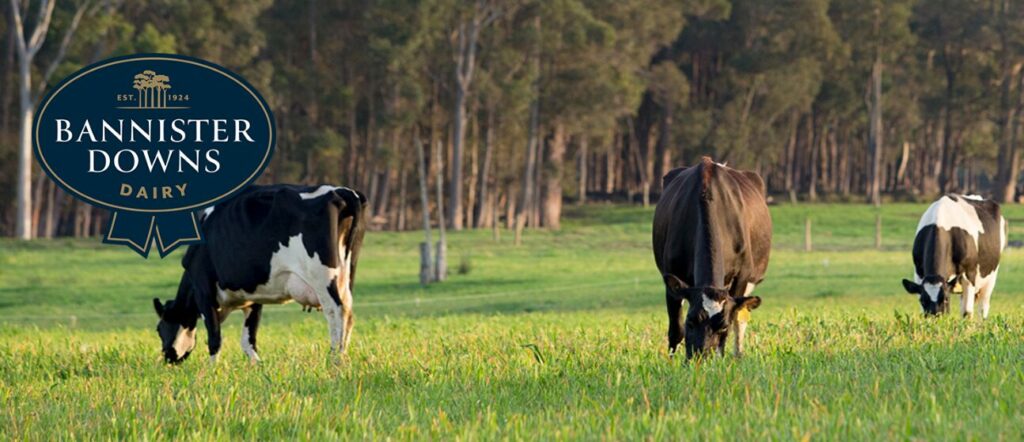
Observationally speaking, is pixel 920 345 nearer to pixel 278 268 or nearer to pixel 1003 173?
pixel 278 268

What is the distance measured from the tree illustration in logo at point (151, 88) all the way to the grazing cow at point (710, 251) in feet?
15.0

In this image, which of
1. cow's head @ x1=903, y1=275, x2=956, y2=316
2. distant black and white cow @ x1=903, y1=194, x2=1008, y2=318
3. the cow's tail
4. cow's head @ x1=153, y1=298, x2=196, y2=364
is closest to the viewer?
the cow's tail

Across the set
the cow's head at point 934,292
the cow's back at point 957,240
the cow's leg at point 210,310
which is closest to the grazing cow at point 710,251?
the cow's leg at point 210,310

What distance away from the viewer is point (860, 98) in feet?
255

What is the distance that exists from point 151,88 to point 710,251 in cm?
536

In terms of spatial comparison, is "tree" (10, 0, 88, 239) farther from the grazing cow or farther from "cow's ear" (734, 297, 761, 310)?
"cow's ear" (734, 297, 761, 310)

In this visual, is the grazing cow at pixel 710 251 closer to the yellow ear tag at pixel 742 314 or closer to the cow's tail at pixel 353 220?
the yellow ear tag at pixel 742 314

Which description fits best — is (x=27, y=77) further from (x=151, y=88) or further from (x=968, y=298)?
(x=968, y=298)

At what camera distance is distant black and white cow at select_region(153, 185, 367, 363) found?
13.1m

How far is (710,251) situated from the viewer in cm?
1107

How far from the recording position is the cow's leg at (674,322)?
1150cm

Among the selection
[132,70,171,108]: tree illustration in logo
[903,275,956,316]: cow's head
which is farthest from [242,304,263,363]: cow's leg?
[903,275,956,316]: cow's head

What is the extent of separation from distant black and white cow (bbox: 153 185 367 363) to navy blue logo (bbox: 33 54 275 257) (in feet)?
0.86

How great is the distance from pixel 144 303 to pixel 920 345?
24244mm
